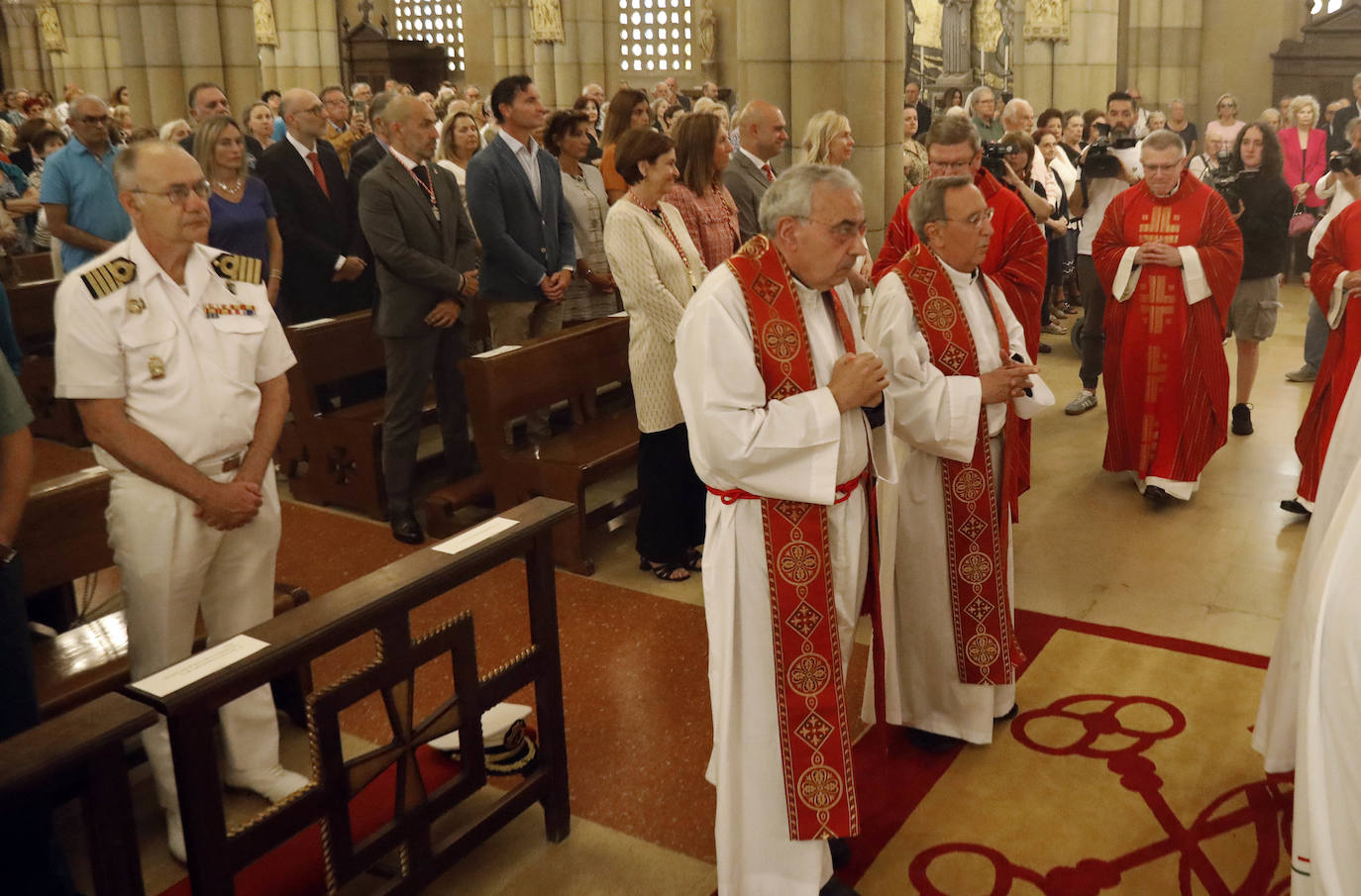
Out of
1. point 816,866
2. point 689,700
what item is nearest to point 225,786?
point 689,700

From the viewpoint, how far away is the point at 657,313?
4.84 meters

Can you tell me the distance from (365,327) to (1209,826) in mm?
4263

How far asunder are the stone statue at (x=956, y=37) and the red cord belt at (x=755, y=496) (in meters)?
15.6

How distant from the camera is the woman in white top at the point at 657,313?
4801mm

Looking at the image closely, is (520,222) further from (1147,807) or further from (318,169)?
(1147,807)

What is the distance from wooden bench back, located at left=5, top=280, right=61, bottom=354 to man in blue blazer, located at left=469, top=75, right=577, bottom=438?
2646 mm

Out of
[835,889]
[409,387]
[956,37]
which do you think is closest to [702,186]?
[409,387]

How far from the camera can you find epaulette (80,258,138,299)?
3059 millimetres

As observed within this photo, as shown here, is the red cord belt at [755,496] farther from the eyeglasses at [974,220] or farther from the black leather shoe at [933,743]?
the black leather shoe at [933,743]

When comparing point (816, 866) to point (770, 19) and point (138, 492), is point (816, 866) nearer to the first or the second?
point (138, 492)

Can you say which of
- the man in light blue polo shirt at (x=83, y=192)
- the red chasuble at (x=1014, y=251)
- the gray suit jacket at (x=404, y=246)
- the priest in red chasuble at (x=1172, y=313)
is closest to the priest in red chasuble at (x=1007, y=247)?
the red chasuble at (x=1014, y=251)

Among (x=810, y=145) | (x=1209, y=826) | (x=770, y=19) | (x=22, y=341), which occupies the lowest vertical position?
(x=1209, y=826)

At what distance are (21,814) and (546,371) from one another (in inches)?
128

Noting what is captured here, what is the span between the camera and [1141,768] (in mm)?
3609
